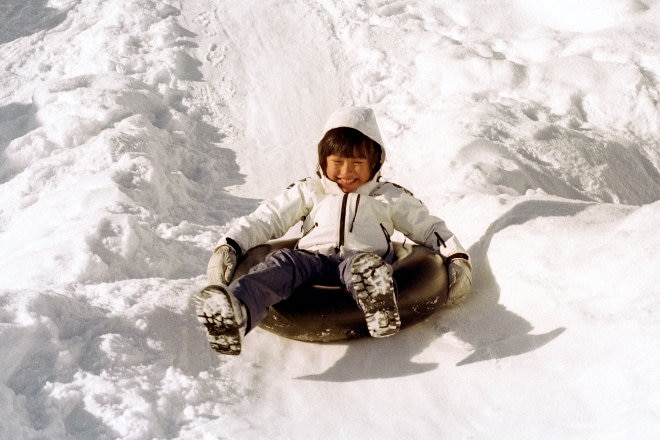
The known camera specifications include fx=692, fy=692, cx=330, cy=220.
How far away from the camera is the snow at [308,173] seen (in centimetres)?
268

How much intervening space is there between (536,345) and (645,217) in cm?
82

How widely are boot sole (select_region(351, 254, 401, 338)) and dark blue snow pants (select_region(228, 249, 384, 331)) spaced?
0.35 feet

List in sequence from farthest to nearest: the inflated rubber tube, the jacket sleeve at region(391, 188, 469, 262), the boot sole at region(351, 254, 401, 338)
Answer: the jacket sleeve at region(391, 188, 469, 262) < the inflated rubber tube < the boot sole at region(351, 254, 401, 338)

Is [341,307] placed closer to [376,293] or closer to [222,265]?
[376,293]

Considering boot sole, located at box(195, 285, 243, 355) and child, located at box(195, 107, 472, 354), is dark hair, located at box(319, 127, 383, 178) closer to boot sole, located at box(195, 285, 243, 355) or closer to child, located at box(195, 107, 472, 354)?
child, located at box(195, 107, 472, 354)

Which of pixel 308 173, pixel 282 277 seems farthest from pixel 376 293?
pixel 308 173

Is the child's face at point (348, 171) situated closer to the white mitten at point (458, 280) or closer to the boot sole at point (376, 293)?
the white mitten at point (458, 280)

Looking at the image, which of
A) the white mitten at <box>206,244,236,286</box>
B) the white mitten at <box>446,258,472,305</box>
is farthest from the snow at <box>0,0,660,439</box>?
the white mitten at <box>206,244,236,286</box>

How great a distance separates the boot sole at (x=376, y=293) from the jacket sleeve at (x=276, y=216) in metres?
0.99

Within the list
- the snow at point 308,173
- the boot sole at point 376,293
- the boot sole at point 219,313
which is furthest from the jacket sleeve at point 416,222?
the boot sole at point 219,313

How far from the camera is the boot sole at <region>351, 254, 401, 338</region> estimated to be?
2812 mm

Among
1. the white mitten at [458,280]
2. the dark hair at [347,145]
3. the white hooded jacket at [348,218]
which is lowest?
the white mitten at [458,280]

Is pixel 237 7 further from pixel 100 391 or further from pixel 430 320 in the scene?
pixel 100 391

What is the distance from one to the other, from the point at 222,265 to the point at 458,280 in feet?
3.83
